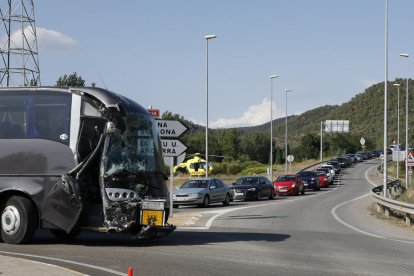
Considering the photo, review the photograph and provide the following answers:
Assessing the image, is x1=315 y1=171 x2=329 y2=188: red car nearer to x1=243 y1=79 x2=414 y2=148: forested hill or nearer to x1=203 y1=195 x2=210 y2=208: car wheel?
x1=203 y1=195 x2=210 y2=208: car wheel

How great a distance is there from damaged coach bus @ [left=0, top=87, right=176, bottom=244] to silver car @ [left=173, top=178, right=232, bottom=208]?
677 inches

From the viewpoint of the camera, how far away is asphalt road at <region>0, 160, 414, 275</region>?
1159 cm

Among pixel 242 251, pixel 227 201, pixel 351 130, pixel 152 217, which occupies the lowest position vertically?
pixel 227 201

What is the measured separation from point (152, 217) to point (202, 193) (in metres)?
18.2

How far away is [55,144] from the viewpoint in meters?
14.4

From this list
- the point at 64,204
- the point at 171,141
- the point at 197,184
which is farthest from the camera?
the point at 197,184

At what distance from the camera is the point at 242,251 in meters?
14.1

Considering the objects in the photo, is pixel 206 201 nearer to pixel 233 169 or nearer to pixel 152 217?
pixel 152 217

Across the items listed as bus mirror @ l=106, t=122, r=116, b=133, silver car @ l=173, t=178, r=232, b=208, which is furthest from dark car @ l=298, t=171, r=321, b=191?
bus mirror @ l=106, t=122, r=116, b=133

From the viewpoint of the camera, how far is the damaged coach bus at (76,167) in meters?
14.0

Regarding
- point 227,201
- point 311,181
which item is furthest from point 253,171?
point 227,201

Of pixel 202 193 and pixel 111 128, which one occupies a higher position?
pixel 111 128

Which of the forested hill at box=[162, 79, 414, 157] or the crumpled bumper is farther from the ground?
the forested hill at box=[162, 79, 414, 157]

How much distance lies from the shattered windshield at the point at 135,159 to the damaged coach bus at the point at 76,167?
2cm
